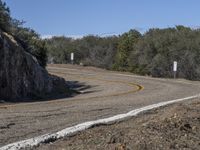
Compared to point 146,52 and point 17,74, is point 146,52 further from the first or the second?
point 17,74

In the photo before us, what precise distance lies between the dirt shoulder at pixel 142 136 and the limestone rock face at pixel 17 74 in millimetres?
10983

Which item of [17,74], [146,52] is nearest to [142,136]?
[17,74]

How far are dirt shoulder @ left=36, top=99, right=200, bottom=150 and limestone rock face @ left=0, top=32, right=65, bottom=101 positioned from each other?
432 inches

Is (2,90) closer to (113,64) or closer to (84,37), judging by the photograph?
(113,64)

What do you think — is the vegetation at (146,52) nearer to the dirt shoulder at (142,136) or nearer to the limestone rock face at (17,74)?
the limestone rock face at (17,74)

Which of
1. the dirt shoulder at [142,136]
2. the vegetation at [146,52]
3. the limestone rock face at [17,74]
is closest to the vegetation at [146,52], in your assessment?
the vegetation at [146,52]

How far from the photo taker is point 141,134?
983cm

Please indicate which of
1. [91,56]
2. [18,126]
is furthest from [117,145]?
[91,56]

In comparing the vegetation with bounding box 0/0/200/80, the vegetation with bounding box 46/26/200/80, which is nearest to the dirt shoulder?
the vegetation with bounding box 0/0/200/80

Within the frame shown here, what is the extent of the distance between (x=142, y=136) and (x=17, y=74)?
14528 millimetres

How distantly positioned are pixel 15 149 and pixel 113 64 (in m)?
66.8

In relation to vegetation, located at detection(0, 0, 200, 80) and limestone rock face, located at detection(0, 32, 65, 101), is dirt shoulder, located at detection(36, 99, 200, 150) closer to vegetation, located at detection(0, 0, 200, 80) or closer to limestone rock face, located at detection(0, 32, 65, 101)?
limestone rock face, located at detection(0, 32, 65, 101)

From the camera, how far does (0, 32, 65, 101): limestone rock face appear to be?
2220 centimetres

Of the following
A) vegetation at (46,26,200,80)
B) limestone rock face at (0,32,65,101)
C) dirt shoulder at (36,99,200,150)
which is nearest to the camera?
dirt shoulder at (36,99,200,150)
